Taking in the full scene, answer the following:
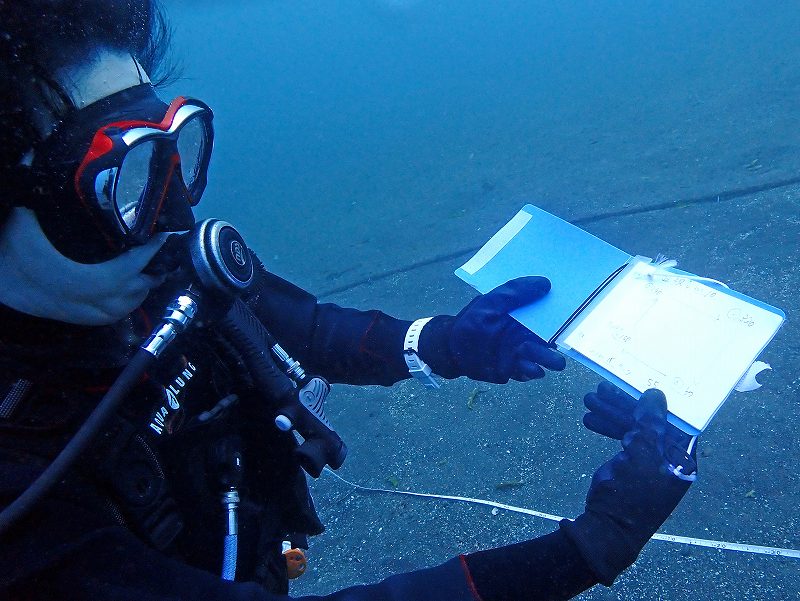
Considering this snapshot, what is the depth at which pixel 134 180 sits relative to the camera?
1.35m

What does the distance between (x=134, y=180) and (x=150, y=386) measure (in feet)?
1.76

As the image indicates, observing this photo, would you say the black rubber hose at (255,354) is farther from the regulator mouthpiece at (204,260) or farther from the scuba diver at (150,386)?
the regulator mouthpiece at (204,260)

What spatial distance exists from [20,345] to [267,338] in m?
0.72

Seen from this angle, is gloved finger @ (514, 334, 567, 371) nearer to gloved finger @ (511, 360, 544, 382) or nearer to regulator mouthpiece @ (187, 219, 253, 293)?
gloved finger @ (511, 360, 544, 382)

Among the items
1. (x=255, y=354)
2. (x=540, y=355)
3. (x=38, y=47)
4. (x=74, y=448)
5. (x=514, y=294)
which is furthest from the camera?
(x=514, y=294)

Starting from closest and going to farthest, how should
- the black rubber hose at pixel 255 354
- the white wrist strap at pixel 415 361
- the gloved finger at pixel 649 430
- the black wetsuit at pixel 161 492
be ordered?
the black wetsuit at pixel 161 492 → the gloved finger at pixel 649 430 → the black rubber hose at pixel 255 354 → the white wrist strap at pixel 415 361

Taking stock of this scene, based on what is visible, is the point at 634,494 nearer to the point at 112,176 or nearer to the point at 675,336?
the point at 675,336

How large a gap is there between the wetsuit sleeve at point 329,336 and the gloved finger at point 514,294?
397 mm

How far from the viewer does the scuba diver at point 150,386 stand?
1046 millimetres

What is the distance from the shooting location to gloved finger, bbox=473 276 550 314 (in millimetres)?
1894

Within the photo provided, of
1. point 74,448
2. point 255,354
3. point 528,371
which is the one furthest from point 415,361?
point 74,448

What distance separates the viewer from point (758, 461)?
2717 millimetres

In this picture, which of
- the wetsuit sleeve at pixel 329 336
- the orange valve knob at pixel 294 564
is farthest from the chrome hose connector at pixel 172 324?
the orange valve knob at pixel 294 564

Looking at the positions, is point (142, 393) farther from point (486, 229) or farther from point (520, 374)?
point (486, 229)
